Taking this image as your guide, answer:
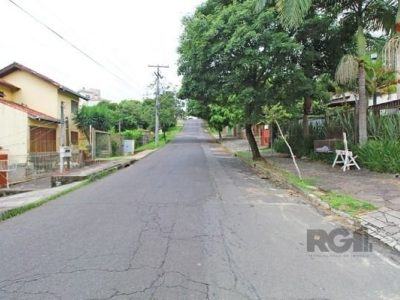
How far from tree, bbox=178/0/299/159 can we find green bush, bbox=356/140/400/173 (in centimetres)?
490

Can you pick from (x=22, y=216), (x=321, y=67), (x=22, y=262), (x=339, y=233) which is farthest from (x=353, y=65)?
(x=22, y=262)

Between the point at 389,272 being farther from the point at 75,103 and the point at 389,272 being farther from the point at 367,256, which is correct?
the point at 75,103

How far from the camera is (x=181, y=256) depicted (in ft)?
18.7

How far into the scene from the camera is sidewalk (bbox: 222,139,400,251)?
7.19m

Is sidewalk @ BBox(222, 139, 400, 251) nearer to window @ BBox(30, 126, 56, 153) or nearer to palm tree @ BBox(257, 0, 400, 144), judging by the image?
palm tree @ BBox(257, 0, 400, 144)

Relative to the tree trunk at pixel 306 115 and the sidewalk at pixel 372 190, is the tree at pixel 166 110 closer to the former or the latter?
the tree trunk at pixel 306 115

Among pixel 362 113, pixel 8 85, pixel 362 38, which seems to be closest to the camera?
pixel 362 38

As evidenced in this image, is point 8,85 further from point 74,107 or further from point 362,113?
point 362,113

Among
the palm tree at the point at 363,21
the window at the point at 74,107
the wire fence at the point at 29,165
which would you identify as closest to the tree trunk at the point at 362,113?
the palm tree at the point at 363,21

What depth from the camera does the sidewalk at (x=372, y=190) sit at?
23.6 ft

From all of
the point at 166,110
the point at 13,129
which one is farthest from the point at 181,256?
the point at 166,110

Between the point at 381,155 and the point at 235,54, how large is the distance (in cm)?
727

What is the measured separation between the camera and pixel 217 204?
984cm

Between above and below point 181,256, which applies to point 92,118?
above
